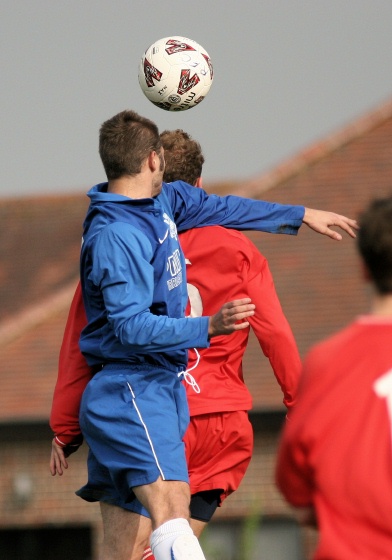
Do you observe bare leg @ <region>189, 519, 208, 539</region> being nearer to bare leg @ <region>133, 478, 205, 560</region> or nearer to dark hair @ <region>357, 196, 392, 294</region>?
bare leg @ <region>133, 478, 205, 560</region>

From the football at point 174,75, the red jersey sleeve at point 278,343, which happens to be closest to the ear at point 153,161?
the red jersey sleeve at point 278,343

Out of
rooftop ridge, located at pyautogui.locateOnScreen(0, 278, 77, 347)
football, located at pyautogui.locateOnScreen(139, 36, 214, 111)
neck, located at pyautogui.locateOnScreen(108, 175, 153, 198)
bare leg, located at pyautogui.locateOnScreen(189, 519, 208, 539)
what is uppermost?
football, located at pyautogui.locateOnScreen(139, 36, 214, 111)

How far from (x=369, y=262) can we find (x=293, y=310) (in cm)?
1576

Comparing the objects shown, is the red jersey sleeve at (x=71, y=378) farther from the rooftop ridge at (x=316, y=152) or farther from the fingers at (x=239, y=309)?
the rooftop ridge at (x=316, y=152)

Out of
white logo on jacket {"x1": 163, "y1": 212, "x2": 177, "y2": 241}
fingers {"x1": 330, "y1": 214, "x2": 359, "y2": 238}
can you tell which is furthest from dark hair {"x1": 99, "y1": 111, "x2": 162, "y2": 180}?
fingers {"x1": 330, "y1": 214, "x2": 359, "y2": 238}

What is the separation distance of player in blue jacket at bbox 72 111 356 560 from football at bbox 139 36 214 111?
993 mm

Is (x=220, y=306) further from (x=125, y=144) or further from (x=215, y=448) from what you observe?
(x=125, y=144)

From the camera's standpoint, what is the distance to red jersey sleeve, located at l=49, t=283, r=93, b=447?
18.8 feet

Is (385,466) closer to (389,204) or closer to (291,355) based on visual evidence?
(389,204)

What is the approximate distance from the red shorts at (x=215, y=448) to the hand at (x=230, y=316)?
1.10 m

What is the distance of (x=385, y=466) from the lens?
11.7 feet

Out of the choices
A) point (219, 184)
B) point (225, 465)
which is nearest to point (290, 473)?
point (225, 465)

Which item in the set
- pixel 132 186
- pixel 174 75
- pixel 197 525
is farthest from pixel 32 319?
pixel 132 186

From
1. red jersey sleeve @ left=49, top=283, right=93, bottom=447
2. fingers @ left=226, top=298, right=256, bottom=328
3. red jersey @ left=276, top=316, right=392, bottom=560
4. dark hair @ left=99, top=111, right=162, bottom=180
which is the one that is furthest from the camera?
red jersey sleeve @ left=49, top=283, right=93, bottom=447
